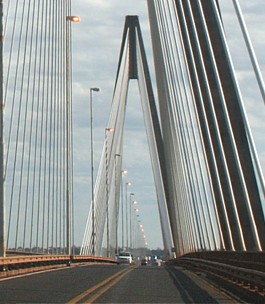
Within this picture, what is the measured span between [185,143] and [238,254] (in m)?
12.6

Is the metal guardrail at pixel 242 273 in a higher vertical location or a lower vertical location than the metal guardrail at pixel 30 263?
lower

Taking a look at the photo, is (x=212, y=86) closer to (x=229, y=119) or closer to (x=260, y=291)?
(x=229, y=119)

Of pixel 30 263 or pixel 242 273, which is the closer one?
pixel 242 273

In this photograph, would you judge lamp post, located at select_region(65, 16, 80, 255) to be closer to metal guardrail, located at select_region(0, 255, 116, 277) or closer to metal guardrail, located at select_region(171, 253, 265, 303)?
metal guardrail, located at select_region(0, 255, 116, 277)

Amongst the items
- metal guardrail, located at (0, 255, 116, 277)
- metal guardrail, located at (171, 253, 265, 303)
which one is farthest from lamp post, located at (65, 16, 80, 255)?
metal guardrail, located at (171, 253, 265, 303)

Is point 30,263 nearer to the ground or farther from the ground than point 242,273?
farther from the ground

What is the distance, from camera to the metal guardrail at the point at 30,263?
81.9ft

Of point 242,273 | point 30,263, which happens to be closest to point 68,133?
point 30,263

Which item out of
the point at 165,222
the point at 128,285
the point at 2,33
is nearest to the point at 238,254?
the point at 128,285

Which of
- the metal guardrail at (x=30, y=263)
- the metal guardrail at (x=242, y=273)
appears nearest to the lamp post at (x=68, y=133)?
the metal guardrail at (x=30, y=263)

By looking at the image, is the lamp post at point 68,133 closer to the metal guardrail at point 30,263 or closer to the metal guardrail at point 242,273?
the metal guardrail at point 30,263

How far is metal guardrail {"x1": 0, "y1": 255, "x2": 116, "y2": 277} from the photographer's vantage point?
25.0 meters

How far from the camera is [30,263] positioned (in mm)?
30156

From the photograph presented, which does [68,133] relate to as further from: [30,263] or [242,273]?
[242,273]
